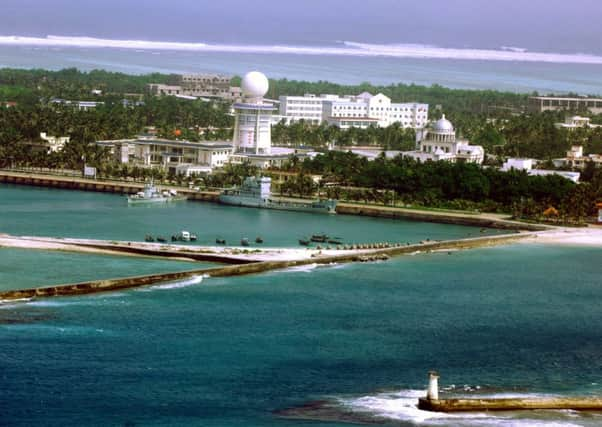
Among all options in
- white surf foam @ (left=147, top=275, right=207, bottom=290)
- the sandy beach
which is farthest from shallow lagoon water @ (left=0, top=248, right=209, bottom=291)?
the sandy beach

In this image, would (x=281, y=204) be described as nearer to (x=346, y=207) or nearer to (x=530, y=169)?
(x=346, y=207)

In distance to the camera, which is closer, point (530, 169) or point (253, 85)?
point (530, 169)

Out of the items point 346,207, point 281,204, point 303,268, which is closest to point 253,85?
point 281,204

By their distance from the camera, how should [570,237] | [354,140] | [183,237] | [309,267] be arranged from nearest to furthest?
[309,267]
[183,237]
[570,237]
[354,140]

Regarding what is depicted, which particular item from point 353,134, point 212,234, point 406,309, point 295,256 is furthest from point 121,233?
point 353,134

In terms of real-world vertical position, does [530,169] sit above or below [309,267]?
above

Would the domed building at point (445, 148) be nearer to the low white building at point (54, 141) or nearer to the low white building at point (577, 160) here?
the low white building at point (577, 160)

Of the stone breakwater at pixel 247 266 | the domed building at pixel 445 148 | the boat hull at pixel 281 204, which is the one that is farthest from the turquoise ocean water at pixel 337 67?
the stone breakwater at pixel 247 266

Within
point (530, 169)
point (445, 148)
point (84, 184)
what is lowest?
point (84, 184)
